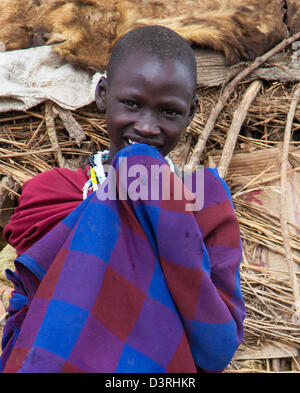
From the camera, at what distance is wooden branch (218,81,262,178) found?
98.1 inches

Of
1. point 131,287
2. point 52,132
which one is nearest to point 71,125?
point 52,132

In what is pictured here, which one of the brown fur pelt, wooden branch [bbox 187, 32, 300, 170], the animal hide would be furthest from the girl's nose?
the animal hide

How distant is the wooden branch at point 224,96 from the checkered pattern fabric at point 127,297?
1.43 m

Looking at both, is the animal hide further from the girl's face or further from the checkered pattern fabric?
the checkered pattern fabric

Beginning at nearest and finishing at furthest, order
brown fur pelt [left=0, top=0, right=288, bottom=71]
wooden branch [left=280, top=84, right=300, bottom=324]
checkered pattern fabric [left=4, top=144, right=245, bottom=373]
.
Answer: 1. checkered pattern fabric [left=4, top=144, right=245, bottom=373]
2. wooden branch [left=280, top=84, right=300, bottom=324]
3. brown fur pelt [left=0, top=0, right=288, bottom=71]

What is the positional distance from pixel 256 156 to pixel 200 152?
31cm

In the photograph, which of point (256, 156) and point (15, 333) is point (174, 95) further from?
point (256, 156)

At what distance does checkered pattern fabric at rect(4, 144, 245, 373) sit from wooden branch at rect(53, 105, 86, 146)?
5.12 feet

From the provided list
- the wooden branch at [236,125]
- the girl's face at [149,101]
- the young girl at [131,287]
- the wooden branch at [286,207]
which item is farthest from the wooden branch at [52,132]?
the young girl at [131,287]

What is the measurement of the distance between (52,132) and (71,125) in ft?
0.35

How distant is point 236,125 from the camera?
2.61m

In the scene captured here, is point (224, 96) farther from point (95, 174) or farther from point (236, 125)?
point (95, 174)

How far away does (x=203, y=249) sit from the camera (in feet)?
3.43
